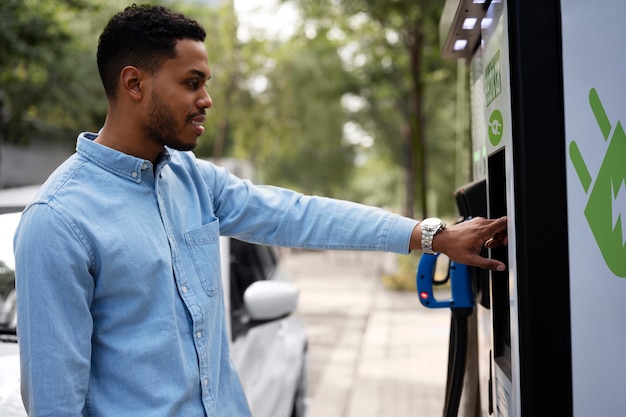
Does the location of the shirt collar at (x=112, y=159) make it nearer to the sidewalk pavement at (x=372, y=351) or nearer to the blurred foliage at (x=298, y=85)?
the sidewalk pavement at (x=372, y=351)

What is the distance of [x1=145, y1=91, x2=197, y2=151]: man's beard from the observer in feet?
5.80

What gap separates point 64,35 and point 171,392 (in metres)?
8.06

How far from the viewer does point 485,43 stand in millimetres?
2111

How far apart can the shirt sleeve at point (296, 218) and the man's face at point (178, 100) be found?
337mm

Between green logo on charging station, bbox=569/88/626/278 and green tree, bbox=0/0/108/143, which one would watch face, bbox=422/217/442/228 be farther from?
green tree, bbox=0/0/108/143

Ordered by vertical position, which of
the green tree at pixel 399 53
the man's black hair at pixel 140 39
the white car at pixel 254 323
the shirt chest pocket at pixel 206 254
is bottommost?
the white car at pixel 254 323

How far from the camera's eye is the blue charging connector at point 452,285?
2.57m

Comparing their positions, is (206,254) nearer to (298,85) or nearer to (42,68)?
(42,68)

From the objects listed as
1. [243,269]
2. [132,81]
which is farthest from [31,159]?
[132,81]

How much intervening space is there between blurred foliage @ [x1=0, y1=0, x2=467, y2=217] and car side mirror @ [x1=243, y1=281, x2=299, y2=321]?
214 inches

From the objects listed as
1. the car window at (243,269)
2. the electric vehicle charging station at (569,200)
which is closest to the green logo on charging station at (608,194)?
the electric vehicle charging station at (569,200)

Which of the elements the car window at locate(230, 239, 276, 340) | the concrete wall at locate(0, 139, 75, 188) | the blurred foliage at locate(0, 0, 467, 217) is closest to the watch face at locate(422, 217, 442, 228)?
the car window at locate(230, 239, 276, 340)

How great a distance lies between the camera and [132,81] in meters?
1.76

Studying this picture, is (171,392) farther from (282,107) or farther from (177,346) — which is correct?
(282,107)
